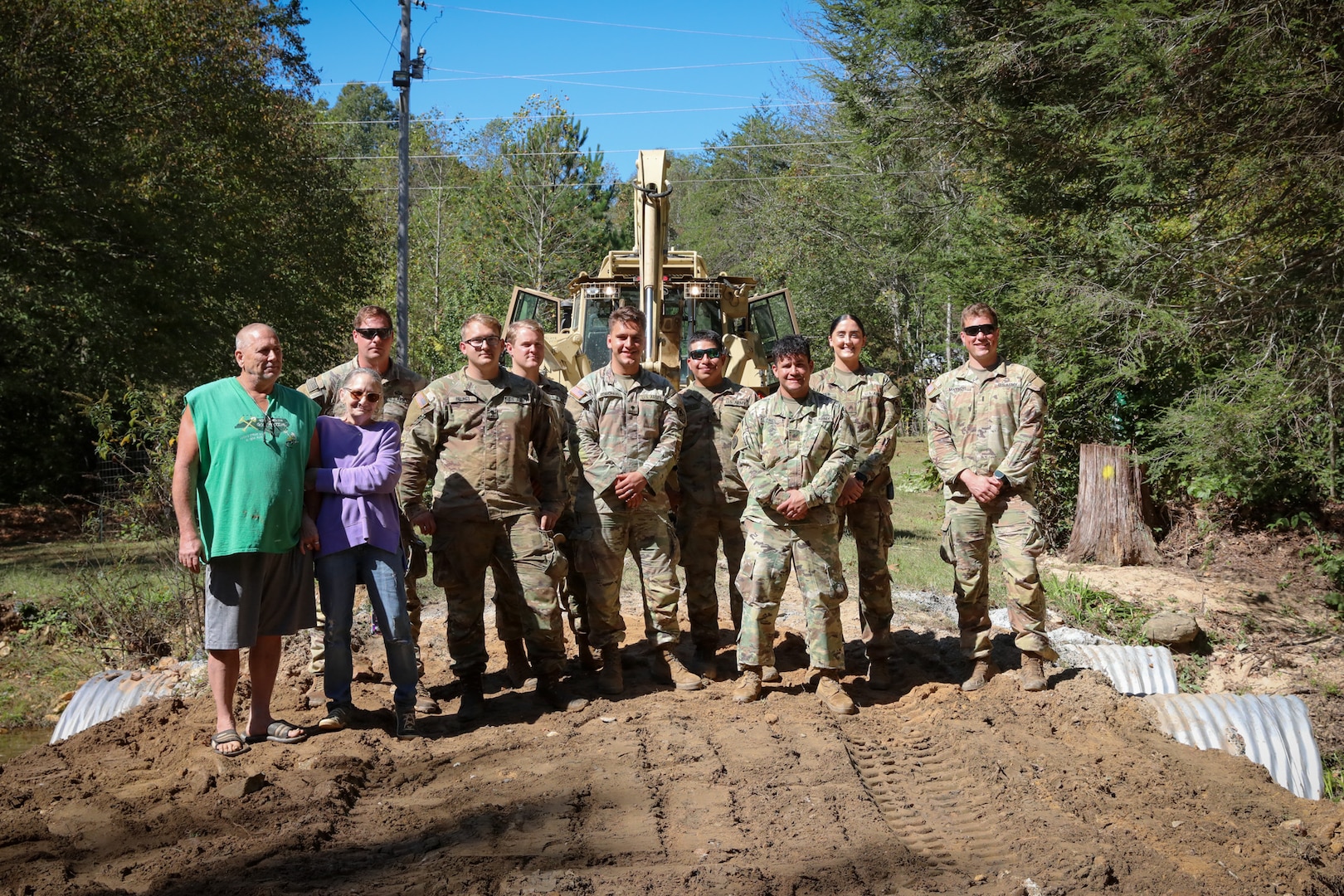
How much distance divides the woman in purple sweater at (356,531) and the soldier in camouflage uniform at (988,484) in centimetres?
327

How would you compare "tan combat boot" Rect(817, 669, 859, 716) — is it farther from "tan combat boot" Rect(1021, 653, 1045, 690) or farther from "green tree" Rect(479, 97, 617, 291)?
"green tree" Rect(479, 97, 617, 291)

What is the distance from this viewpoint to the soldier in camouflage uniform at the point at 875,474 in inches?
254

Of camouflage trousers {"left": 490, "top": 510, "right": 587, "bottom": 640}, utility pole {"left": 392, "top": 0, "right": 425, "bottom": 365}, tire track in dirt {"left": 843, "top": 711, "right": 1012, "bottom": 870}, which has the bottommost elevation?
tire track in dirt {"left": 843, "top": 711, "right": 1012, "bottom": 870}

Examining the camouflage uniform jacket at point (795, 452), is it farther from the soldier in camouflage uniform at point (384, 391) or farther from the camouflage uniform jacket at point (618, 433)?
the soldier in camouflage uniform at point (384, 391)

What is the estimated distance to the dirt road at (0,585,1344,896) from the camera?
3822 millimetres

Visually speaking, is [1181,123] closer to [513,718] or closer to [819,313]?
[513,718]

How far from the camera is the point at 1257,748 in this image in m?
5.37

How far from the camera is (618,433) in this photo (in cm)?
632

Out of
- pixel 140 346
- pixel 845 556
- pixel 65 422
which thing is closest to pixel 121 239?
pixel 140 346

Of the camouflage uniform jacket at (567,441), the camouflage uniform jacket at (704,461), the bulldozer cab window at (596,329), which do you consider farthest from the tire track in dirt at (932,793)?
the bulldozer cab window at (596,329)

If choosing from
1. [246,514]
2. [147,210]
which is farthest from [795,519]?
[147,210]

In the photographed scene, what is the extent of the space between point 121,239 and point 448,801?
1134 centimetres

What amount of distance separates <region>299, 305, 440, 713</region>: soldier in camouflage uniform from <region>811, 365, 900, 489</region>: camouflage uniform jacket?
2573 mm

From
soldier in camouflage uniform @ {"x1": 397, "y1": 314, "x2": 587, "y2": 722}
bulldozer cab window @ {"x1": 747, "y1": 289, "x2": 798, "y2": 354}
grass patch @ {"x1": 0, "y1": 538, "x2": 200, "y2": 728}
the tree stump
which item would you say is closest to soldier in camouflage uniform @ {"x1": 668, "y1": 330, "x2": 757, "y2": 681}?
soldier in camouflage uniform @ {"x1": 397, "y1": 314, "x2": 587, "y2": 722}
